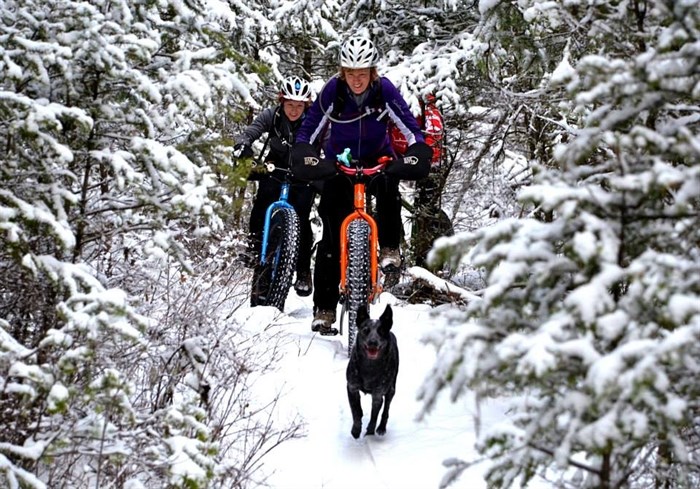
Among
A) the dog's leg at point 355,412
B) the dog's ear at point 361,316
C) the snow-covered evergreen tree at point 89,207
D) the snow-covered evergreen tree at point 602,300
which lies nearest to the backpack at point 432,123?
the dog's ear at point 361,316

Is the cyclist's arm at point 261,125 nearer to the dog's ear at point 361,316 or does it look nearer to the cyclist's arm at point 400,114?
the cyclist's arm at point 400,114

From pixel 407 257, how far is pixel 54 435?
9.25 m

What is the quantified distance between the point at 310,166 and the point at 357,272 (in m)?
1.03

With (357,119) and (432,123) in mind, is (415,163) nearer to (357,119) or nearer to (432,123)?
(357,119)

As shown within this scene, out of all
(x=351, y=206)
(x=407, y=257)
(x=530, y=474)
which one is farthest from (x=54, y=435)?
(x=407, y=257)

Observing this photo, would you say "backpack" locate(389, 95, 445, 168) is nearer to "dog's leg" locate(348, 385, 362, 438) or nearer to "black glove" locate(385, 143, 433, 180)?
"black glove" locate(385, 143, 433, 180)

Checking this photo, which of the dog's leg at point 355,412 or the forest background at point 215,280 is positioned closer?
the forest background at point 215,280

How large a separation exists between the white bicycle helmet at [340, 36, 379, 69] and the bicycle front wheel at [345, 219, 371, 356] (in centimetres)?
143

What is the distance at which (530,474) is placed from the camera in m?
2.85

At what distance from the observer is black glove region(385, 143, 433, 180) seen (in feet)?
21.7

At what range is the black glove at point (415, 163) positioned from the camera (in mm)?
6609

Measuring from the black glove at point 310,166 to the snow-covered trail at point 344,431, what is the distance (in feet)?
4.47

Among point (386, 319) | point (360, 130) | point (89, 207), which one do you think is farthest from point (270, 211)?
point (89, 207)

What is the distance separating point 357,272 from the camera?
6.66 meters
